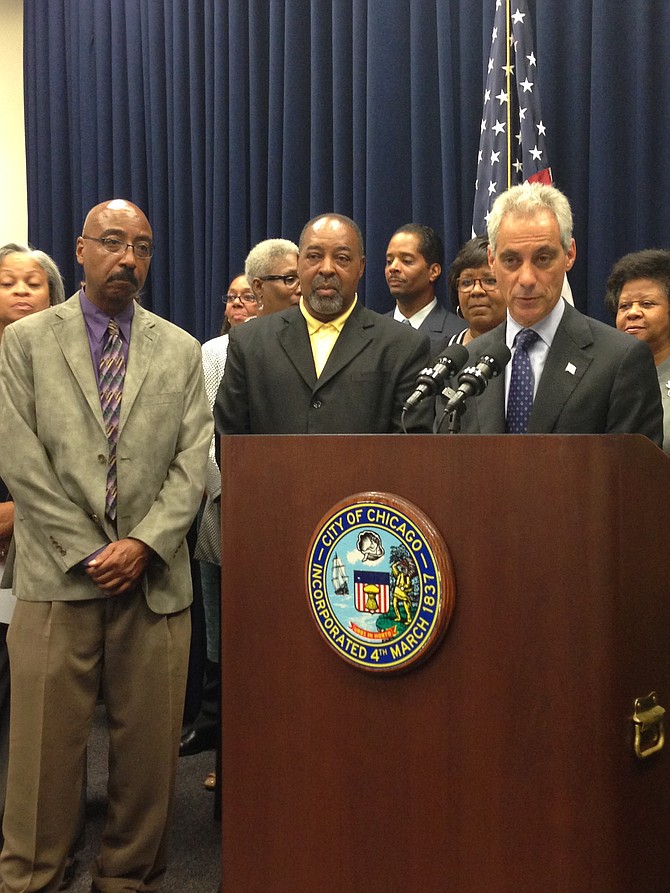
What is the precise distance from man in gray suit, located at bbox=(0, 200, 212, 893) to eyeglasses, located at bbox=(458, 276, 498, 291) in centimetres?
113

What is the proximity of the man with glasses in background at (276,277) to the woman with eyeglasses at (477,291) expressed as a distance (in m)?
0.56

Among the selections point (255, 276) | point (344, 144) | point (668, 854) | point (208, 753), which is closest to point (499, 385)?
point (668, 854)

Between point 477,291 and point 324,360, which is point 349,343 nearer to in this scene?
point 324,360

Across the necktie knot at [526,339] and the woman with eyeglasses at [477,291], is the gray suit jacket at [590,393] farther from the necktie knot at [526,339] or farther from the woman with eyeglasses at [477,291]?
the woman with eyeglasses at [477,291]

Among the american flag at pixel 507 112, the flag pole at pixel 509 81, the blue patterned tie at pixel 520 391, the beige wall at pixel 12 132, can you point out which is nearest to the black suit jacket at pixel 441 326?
the american flag at pixel 507 112

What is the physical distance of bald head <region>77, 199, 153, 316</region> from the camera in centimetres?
260

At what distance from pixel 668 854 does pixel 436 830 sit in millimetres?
377

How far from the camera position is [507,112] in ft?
12.6

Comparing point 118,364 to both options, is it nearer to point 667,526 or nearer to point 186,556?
point 186,556

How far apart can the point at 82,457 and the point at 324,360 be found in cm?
65

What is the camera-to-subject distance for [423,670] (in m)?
1.45

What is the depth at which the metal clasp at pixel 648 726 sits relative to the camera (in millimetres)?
1419

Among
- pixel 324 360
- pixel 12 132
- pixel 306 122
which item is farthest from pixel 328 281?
pixel 12 132

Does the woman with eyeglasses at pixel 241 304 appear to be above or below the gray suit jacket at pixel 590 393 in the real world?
above
